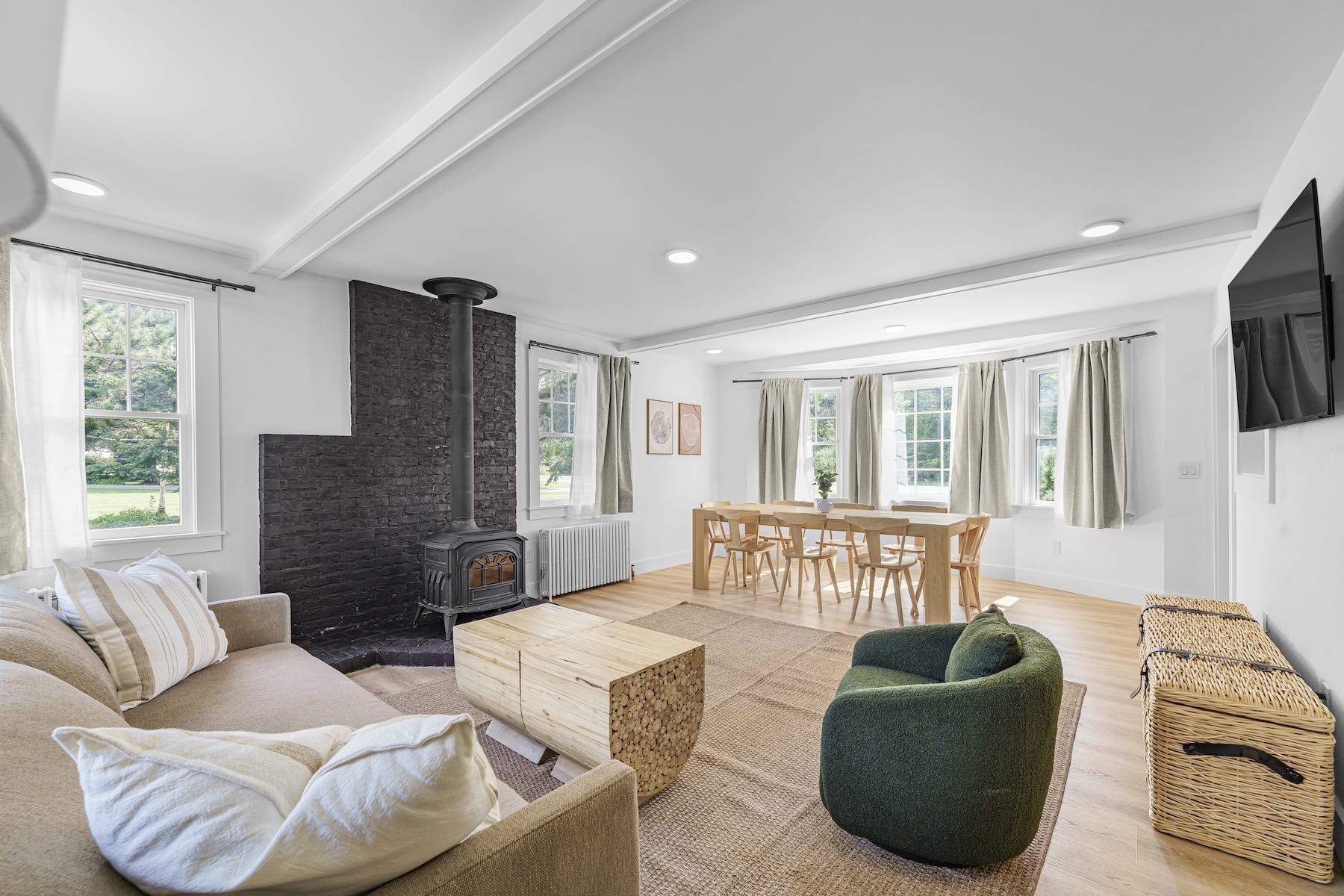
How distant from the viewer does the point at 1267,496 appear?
269 centimetres

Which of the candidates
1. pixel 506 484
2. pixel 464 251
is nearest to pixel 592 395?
pixel 506 484

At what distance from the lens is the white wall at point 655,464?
5.37 meters

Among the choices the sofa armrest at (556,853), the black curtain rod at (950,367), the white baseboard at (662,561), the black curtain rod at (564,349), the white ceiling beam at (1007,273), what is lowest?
the white baseboard at (662,561)

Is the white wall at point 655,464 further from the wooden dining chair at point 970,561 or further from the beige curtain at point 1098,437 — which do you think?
the beige curtain at point 1098,437

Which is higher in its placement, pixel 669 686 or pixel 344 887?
pixel 344 887

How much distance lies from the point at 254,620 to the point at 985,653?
294 cm

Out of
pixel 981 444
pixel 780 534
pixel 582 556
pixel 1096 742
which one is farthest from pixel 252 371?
pixel 981 444

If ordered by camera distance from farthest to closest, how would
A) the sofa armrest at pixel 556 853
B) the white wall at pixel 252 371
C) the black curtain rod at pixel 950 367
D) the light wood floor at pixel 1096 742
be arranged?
1. the black curtain rod at pixel 950 367
2. the white wall at pixel 252 371
3. the light wood floor at pixel 1096 742
4. the sofa armrest at pixel 556 853

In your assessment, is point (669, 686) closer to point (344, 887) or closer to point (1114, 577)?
point (344, 887)

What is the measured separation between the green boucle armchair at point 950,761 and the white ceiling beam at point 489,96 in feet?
6.79

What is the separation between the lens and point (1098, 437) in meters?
5.13

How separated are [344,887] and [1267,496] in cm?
359

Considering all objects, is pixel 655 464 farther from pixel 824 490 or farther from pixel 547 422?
pixel 824 490

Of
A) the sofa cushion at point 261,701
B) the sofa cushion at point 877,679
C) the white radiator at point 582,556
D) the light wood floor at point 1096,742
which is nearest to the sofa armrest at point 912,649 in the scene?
the sofa cushion at point 877,679
